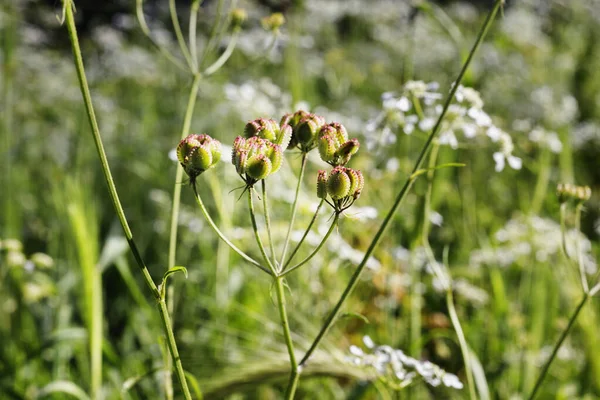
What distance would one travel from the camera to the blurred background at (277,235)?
1163mm

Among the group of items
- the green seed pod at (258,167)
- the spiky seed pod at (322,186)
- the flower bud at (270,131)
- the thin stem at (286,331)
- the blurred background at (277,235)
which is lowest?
the blurred background at (277,235)

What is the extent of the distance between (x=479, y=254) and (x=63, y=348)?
3.70 feet

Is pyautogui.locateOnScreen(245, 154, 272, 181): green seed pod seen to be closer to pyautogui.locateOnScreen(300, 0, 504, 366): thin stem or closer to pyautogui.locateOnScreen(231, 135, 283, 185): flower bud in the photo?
pyautogui.locateOnScreen(231, 135, 283, 185): flower bud

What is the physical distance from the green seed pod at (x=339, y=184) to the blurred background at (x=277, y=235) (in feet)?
0.58

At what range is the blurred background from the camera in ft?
3.82

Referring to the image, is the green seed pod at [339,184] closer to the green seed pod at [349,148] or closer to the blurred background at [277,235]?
the green seed pod at [349,148]

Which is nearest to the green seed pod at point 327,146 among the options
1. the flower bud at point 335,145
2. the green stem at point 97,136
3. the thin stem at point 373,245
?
the flower bud at point 335,145

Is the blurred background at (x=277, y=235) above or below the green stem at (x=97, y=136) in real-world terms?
below

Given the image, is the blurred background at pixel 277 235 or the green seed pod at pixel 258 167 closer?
the green seed pod at pixel 258 167

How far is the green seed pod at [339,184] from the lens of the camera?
1.79 feet

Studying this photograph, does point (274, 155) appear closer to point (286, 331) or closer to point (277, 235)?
point (286, 331)

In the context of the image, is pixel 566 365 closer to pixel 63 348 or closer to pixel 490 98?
pixel 63 348

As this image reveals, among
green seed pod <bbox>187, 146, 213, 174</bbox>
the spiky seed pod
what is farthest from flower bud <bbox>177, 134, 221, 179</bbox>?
the spiky seed pod

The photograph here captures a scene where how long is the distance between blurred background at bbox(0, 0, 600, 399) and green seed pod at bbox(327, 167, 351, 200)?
18cm
